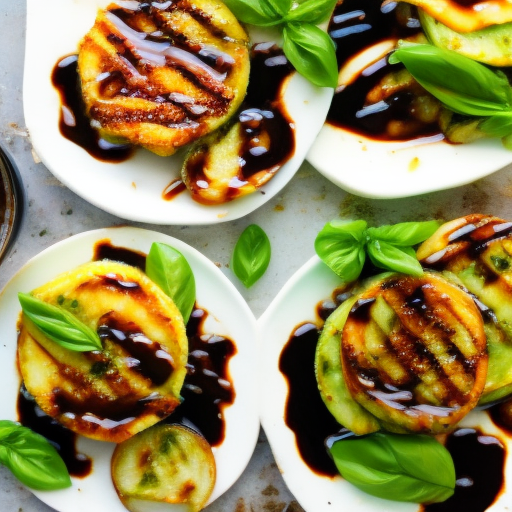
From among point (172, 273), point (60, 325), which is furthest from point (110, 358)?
point (172, 273)

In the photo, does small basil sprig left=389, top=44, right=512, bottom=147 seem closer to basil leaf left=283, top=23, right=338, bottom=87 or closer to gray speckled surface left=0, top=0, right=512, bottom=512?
basil leaf left=283, top=23, right=338, bottom=87

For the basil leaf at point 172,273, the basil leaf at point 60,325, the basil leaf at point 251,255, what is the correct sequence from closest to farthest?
the basil leaf at point 60,325
the basil leaf at point 172,273
the basil leaf at point 251,255

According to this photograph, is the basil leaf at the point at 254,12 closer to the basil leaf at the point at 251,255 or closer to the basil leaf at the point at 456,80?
the basil leaf at the point at 456,80

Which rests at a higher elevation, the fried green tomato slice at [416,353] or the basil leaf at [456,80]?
the basil leaf at [456,80]

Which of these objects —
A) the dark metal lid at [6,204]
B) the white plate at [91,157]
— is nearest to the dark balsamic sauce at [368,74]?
the white plate at [91,157]

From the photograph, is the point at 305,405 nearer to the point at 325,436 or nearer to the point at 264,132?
the point at 325,436

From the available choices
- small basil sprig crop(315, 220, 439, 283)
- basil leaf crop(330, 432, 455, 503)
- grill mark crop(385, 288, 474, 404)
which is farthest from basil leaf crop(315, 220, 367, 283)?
basil leaf crop(330, 432, 455, 503)
